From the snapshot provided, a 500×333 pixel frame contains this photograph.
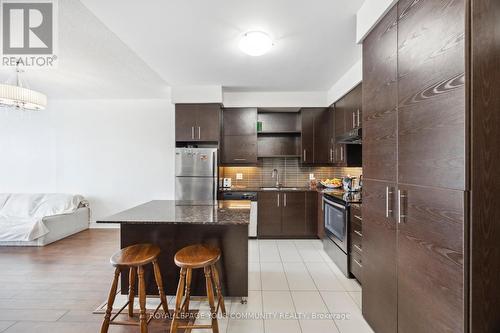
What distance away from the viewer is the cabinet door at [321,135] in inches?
175

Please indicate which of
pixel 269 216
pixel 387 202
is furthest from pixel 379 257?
pixel 269 216

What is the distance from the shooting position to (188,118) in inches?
167

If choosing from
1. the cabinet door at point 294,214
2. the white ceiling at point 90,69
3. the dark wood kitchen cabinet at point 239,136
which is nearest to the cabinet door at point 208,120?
the dark wood kitchen cabinet at point 239,136

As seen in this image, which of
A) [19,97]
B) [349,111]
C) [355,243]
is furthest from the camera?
[349,111]

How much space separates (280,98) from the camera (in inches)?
177

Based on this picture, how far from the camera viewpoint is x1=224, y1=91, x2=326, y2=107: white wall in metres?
4.48

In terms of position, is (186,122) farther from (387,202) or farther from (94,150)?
(387,202)

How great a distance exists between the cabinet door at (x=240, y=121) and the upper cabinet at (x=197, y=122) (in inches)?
11.8

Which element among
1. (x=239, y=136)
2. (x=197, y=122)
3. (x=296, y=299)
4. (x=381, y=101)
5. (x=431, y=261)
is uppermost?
(x=197, y=122)

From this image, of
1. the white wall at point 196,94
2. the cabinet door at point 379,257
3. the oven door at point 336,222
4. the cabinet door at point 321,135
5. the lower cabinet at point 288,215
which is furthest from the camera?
the cabinet door at point 321,135

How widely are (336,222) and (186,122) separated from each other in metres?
2.93

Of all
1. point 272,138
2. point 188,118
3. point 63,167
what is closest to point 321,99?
point 272,138

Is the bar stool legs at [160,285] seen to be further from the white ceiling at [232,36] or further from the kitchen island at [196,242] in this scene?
the white ceiling at [232,36]

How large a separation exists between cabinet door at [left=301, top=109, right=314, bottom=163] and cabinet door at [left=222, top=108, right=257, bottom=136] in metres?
0.92
